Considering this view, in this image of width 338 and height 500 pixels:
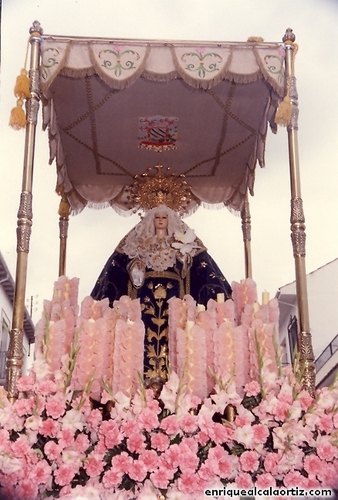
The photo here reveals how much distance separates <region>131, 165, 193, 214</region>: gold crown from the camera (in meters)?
8.20

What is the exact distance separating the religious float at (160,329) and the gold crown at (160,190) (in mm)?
26

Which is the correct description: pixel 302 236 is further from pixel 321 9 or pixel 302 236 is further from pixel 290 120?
pixel 321 9

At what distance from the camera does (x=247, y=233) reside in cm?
886

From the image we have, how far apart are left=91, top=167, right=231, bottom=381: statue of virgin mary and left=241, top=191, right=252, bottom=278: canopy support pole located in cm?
144

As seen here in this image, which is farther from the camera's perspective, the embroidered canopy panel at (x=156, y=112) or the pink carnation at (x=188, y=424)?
the embroidered canopy panel at (x=156, y=112)

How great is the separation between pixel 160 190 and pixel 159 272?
5.34 ft

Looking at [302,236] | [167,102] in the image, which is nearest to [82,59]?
[167,102]

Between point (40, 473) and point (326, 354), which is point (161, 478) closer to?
point (40, 473)

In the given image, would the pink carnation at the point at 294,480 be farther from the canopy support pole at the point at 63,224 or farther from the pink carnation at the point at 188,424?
the canopy support pole at the point at 63,224

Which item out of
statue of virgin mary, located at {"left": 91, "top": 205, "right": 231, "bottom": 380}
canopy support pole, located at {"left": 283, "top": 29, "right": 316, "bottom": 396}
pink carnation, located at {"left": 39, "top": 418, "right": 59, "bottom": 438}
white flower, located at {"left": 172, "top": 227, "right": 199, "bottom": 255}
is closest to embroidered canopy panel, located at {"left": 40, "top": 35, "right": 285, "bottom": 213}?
canopy support pole, located at {"left": 283, "top": 29, "right": 316, "bottom": 396}

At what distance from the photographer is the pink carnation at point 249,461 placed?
3928 mm

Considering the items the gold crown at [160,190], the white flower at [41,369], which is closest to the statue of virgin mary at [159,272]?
the gold crown at [160,190]

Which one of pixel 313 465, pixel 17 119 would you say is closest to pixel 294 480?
pixel 313 465

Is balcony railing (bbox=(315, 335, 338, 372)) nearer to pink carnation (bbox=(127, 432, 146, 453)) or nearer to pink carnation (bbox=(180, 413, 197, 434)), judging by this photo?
pink carnation (bbox=(180, 413, 197, 434))
